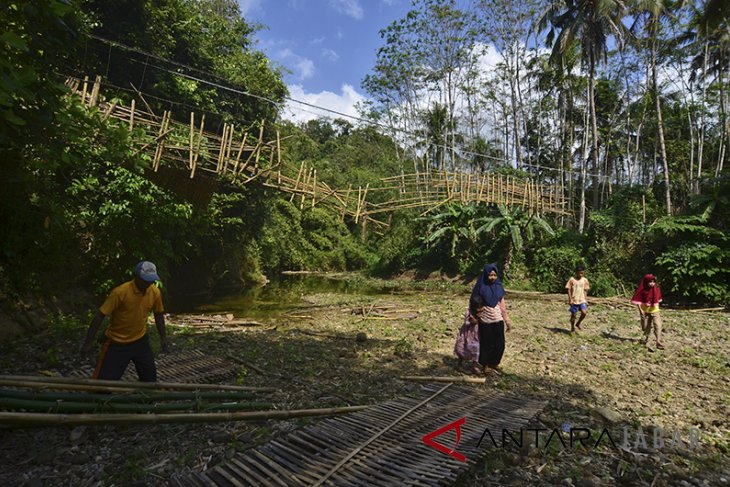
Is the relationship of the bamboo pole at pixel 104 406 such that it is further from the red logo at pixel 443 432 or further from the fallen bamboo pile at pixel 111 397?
the red logo at pixel 443 432

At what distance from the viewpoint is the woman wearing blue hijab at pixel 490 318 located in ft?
19.0

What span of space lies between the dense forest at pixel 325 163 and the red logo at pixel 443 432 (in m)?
3.66

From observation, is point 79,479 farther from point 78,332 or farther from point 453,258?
point 453,258

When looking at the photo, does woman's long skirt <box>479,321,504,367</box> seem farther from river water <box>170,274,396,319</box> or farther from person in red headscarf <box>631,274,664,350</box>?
river water <box>170,274,396,319</box>

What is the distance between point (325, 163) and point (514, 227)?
57.1 ft

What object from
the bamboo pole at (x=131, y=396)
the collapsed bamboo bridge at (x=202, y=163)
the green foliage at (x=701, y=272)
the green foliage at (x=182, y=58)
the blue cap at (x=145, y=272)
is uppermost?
the green foliage at (x=182, y=58)

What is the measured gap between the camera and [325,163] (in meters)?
32.2

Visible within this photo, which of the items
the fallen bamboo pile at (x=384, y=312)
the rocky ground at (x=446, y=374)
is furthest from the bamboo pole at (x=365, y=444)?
the fallen bamboo pile at (x=384, y=312)

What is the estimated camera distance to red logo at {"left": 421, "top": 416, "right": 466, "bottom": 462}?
324 centimetres

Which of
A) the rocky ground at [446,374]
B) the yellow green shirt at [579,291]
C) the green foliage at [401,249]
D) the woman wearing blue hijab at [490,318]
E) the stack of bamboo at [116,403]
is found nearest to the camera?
the stack of bamboo at [116,403]

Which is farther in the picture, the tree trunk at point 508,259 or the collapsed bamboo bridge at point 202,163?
the tree trunk at point 508,259

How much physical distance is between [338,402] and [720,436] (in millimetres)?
3899

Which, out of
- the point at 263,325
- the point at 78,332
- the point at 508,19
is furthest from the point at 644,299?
the point at 508,19

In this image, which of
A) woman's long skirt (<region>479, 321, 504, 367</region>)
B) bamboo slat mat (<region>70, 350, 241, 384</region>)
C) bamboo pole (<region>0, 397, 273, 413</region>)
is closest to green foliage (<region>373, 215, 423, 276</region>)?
woman's long skirt (<region>479, 321, 504, 367</region>)
